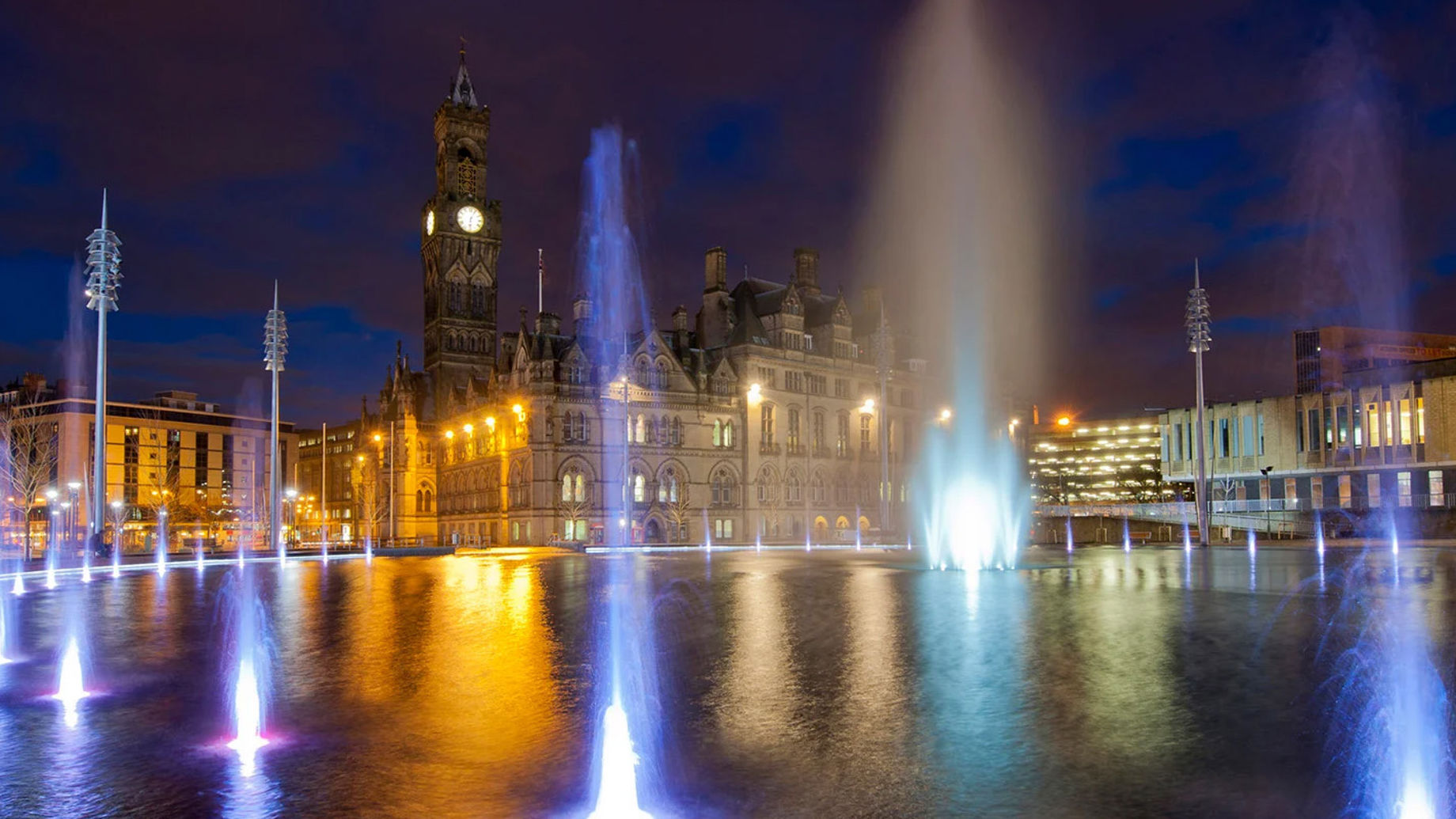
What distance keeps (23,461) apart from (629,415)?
4779 centimetres

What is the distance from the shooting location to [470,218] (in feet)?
370

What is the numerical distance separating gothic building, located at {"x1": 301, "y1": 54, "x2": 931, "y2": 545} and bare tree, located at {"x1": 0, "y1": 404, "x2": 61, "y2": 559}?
85.3 ft

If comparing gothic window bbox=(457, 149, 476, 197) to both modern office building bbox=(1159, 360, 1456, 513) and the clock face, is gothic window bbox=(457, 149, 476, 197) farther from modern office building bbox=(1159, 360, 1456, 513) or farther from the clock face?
modern office building bbox=(1159, 360, 1456, 513)

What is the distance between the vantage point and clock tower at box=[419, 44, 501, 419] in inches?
4309

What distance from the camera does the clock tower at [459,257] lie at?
10944 centimetres

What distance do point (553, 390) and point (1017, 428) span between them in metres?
58.6

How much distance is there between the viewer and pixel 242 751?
12.6m

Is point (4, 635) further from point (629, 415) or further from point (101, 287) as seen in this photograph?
point (629, 415)

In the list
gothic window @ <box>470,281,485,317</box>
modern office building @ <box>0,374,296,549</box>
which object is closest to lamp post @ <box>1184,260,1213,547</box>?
gothic window @ <box>470,281,485,317</box>

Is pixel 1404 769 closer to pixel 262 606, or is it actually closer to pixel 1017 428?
pixel 262 606

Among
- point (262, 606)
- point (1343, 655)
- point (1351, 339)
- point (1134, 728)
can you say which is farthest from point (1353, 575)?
point (1351, 339)

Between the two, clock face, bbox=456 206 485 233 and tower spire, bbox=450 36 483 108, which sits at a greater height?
tower spire, bbox=450 36 483 108

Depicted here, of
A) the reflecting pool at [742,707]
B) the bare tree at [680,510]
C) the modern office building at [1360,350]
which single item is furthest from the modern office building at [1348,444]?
the reflecting pool at [742,707]

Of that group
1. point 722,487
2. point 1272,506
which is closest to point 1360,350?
point 1272,506
